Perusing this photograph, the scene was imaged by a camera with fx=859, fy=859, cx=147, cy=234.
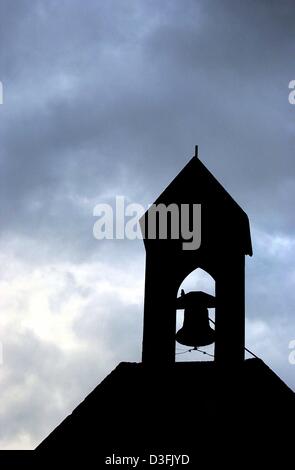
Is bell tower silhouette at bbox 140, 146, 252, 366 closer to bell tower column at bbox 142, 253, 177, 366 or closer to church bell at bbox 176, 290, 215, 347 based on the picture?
bell tower column at bbox 142, 253, 177, 366

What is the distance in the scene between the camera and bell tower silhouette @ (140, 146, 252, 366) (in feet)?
42.8

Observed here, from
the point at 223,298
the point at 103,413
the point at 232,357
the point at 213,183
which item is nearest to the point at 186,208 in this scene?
the point at 213,183

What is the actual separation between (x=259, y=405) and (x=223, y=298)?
176 centimetres

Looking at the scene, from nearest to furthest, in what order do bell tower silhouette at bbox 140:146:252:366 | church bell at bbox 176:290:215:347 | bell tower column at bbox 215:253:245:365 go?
bell tower column at bbox 215:253:245:365 → bell tower silhouette at bbox 140:146:252:366 → church bell at bbox 176:290:215:347

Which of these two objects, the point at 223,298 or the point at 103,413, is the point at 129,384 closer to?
the point at 103,413

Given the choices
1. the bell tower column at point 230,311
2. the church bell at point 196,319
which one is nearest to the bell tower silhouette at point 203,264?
the bell tower column at point 230,311

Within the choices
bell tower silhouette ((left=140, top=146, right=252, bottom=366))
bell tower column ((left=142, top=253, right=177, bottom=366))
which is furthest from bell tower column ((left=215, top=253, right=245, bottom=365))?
bell tower column ((left=142, top=253, right=177, bottom=366))

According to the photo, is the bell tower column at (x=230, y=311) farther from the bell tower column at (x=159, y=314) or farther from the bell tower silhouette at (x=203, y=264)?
the bell tower column at (x=159, y=314)

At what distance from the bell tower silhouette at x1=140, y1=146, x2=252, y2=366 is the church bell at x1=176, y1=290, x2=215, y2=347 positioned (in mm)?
562

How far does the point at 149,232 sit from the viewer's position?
13.8 meters

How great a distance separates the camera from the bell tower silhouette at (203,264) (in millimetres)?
13047

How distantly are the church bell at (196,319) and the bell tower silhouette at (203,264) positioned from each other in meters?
0.56

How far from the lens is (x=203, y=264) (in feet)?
44.5

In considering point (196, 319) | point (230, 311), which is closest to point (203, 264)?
point (230, 311)
